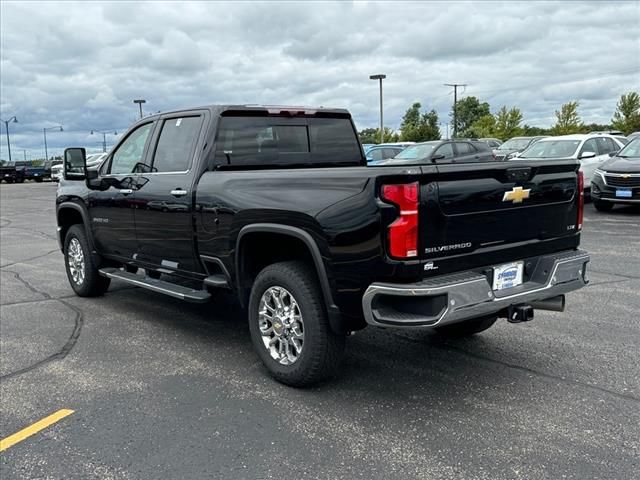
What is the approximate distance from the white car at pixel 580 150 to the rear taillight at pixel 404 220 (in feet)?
41.9

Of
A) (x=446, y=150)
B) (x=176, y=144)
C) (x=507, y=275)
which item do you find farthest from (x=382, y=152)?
(x=507, y=275)

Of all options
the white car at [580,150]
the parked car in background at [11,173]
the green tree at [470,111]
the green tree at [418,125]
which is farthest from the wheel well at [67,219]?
the green tree at [470,111]

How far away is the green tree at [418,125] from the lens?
265 ft

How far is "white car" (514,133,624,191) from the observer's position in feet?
49.2

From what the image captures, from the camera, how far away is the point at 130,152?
5945mm

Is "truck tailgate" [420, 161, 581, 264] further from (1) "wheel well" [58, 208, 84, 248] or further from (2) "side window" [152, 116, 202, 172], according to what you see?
(1) "wheel well" [58, 208, 84, 248]

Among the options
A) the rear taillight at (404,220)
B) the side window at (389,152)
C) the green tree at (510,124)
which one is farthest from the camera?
the green tree at (510,124)

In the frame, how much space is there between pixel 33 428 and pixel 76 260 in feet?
11.6

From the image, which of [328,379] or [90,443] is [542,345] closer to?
[328,379]

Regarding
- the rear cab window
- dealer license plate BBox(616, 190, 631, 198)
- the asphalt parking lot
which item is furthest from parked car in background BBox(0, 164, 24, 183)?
the rear cab window

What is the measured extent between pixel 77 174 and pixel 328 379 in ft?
12.5

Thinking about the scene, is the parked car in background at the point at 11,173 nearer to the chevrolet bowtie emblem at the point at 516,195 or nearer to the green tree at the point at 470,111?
the chevrolet bowtie emblem at the point at 516,195

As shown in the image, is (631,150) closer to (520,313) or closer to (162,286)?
(520,313)

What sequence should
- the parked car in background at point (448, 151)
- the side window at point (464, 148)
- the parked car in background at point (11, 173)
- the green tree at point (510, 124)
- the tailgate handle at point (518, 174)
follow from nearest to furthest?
the tailgate handle at point (518, 174), the parked car in background at point (448, 151), the side window at point (464, 148), the parked car in background at point (11, 173), the green tree at point (510, 124)
